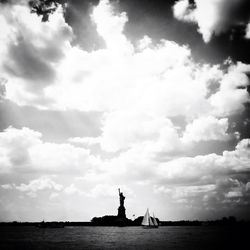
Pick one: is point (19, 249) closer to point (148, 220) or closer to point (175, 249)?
point (175, 249)

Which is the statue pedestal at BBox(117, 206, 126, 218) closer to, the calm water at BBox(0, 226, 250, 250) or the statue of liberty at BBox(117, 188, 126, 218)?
the statue of liberty at BBox(117, 188, 126, 218)

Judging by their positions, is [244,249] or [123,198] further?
[123,198]

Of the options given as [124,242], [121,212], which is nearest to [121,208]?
[121,212]

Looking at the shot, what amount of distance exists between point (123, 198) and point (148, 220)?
19.4 metres

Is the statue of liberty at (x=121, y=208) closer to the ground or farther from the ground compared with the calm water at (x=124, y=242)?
farther from the ground

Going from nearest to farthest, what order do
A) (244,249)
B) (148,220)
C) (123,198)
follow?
(244,249)
(148,220)
(123,198)

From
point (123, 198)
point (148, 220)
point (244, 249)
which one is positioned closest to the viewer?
point (244, 249)

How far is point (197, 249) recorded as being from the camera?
203ft

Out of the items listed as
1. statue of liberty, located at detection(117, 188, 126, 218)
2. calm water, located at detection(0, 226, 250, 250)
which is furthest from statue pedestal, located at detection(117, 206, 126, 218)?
calm water, located at detection(0, 226, 250, 250)

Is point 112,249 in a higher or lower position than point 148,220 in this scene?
lower

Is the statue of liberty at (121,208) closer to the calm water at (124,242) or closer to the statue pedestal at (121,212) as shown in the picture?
the statue pedestal at (121,212)

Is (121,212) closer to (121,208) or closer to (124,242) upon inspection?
(121,208)

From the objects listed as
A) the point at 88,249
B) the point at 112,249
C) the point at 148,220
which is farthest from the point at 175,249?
the point at 148,220

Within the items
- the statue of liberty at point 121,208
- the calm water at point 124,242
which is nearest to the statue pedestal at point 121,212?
the statue of liberty at point 121,208
